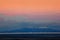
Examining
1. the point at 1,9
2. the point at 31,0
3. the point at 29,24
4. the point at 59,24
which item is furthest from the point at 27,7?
the point at 59,24

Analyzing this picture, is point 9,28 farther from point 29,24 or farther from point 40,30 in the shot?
point 40,30

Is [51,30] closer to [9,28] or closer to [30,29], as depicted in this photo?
[30,29]

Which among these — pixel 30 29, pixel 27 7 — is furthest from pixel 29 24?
pixel 27 7

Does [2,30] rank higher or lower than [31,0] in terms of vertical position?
lower

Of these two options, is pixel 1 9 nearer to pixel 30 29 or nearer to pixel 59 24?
pixel 30 29

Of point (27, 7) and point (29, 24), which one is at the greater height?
point (27, 7)
